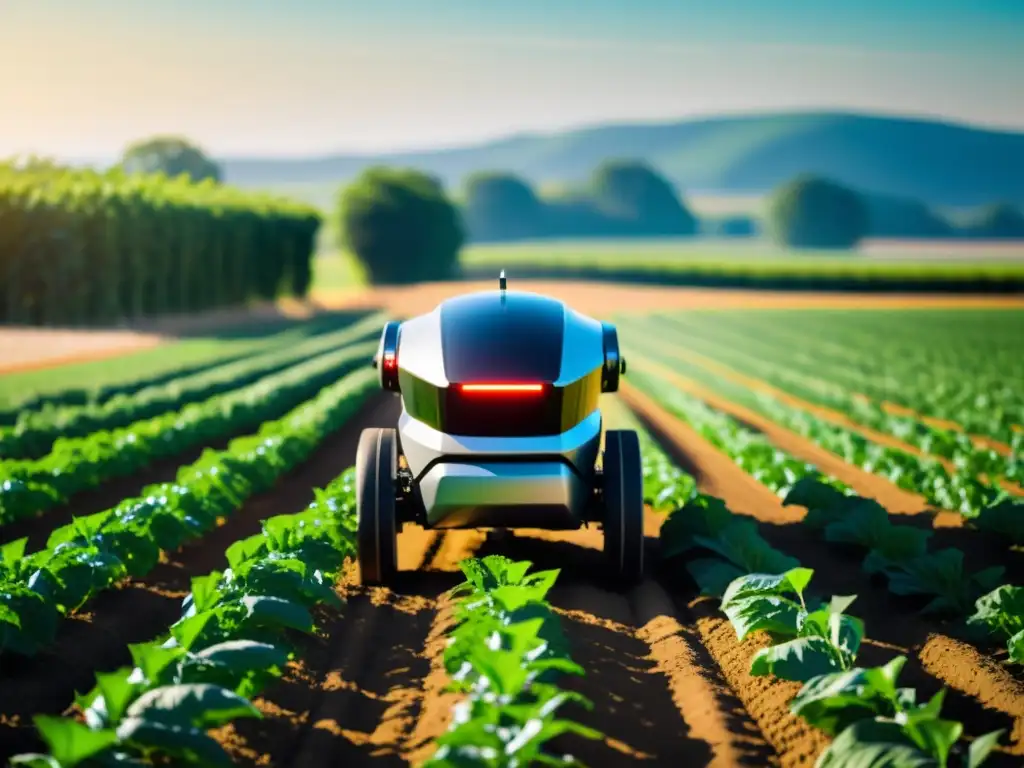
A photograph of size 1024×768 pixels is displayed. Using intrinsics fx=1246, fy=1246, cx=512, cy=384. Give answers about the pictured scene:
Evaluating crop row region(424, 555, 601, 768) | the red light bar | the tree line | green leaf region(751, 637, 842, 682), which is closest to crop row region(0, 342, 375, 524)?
the red light bar

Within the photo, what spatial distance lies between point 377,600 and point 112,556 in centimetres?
178

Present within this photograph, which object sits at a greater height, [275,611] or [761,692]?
[275,611]

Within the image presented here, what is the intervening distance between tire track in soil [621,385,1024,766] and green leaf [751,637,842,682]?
0.23 metres

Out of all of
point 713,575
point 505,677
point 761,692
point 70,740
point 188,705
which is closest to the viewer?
point 70,740

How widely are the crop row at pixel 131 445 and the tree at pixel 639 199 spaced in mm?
151552

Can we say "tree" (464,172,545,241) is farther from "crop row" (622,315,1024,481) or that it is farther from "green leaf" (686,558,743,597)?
"green leaf" (686,558,743,597)

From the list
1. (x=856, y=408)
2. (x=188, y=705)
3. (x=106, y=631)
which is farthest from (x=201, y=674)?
(x=856, y=408)

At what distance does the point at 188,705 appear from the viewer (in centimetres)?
504

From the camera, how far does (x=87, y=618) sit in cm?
810

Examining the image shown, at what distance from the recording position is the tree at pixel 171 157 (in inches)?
4916

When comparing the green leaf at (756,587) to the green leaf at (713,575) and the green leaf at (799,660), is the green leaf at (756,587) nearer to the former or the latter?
the green leaf at (713,575)

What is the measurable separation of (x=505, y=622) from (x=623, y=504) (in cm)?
253

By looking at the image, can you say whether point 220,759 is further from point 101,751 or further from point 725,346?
point 725,346

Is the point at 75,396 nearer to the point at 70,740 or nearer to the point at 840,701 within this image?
the point at 70,740
